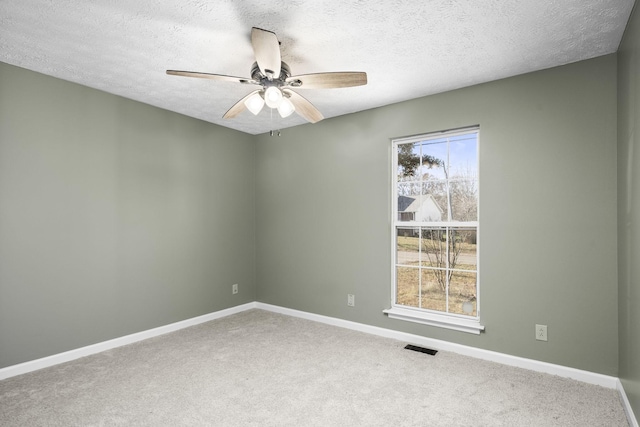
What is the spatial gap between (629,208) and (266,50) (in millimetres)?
2448

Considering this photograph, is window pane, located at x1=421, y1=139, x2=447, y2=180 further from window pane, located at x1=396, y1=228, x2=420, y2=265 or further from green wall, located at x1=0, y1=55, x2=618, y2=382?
window pane, located at x1=396, y1=228, x2=420, y2=265

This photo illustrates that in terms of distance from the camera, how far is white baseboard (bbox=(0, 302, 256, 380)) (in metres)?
2.71

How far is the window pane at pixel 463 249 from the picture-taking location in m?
3.22

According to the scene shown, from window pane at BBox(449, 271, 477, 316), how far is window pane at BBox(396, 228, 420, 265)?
0.43 metres

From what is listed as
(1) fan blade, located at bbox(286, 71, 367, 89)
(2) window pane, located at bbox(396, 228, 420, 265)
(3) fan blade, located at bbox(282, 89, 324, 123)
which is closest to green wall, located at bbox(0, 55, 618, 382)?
(2) window pane, located at bbox(396, 228, 420, 265)

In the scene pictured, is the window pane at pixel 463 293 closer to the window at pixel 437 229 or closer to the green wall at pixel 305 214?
the window at pixel 437 229

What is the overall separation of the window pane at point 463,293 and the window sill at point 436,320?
95 millimetres

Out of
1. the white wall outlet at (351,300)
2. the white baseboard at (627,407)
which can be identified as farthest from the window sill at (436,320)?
the white baseboard at (627,407)

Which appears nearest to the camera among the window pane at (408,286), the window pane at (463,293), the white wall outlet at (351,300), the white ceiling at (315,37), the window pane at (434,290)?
the white ceiling at (315,37)

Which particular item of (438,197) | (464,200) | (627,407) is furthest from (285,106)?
(627,407)

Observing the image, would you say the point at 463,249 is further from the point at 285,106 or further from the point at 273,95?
the point at 273,95

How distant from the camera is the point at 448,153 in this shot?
11.1 feet

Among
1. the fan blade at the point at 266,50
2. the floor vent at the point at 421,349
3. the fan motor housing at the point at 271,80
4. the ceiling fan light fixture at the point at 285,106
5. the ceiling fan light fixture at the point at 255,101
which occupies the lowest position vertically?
the floor vent at the point at 421,349

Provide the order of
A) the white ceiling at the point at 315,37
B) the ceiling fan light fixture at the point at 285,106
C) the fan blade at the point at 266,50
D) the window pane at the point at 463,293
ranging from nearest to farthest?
the fan blade at the point at 266,50 < the white ceiling at the point at 315,37 < the ceiling fan light fixture at the point at 285,106 < the window pane at the point at 463,293
